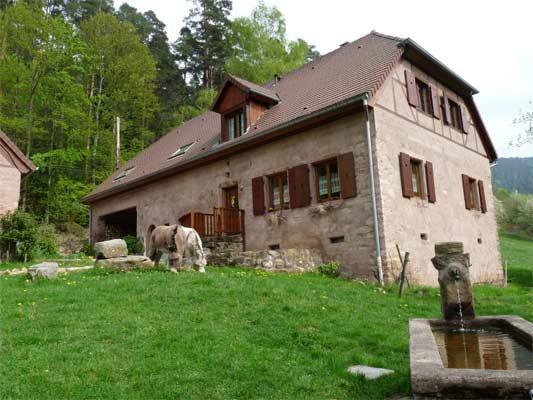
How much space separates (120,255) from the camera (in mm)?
12648

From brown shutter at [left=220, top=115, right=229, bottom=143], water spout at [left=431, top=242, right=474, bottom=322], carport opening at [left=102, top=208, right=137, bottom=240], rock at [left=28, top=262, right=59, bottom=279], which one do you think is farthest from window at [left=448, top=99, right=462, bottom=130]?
carport opening at [left=102, top=208, right=137, bottom=240]

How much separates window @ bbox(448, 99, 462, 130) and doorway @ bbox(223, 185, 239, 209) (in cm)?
887

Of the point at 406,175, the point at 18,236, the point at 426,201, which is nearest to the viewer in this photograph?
the point at 406,175

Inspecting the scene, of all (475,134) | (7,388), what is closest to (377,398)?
(7,388)

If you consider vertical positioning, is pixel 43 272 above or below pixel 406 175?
below

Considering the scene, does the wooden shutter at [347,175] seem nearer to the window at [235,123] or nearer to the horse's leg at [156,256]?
the window at [235,123]

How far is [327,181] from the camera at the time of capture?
1351 cm

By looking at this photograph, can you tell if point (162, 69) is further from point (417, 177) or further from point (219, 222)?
point (417, 177)

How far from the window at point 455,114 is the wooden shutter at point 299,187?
24.1ft

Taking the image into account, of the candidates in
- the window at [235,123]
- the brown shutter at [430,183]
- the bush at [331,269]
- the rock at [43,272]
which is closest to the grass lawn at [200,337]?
the rock at [43,272]

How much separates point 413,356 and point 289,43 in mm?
27444

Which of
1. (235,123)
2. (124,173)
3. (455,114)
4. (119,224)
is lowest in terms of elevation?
(119,224)

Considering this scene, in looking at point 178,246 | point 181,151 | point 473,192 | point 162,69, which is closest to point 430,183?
point 473,192

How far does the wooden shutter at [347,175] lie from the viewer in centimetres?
1269
